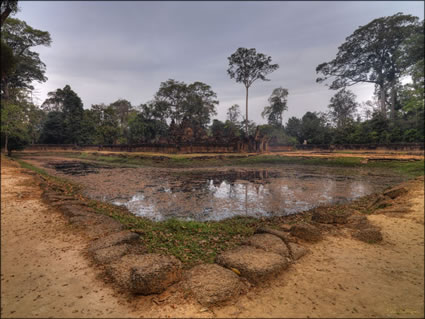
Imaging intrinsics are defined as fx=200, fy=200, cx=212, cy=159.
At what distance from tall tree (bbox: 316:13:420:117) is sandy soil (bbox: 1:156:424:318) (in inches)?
1097

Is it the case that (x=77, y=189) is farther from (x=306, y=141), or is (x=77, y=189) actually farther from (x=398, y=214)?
(x=306, y=141)

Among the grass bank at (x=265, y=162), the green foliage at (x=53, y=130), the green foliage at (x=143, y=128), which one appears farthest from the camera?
the green foliage at (x=53, y=130)

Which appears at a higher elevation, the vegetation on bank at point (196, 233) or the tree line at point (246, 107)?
the tree line at point (246, 107)

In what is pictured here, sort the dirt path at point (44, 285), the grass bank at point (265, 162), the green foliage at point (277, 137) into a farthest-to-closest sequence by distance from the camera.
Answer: the green foliage at point (277, 137)
the grass bank at point (265, 162)
the dirt path at point (44, 285)

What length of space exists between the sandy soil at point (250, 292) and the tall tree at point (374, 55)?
2785 cm

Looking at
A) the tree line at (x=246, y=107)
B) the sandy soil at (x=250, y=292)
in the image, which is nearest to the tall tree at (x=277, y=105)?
the tree line at (x=246, y=107)

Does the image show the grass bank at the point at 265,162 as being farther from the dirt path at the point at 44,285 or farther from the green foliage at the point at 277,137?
the green foliage at the point at 277,137

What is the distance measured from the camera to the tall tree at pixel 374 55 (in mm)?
24125

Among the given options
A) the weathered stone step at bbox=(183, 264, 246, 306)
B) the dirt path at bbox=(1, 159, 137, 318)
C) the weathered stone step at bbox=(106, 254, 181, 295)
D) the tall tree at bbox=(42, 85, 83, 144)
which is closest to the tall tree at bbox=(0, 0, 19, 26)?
the dirt path at bbox=(1, 159, 137, 318)

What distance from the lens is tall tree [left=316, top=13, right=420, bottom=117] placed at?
79.2 ft

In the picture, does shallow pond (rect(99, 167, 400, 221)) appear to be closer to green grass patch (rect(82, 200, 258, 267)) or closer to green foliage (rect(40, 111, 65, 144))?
green grass patch (rect(82, 200, 258, 267))

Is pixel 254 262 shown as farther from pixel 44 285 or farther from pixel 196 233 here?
pixel 44 285

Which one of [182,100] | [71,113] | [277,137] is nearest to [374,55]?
[277,137]

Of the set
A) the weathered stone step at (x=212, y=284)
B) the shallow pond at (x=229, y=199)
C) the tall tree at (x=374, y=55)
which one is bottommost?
the shallow pond at (x=229, y=199)
